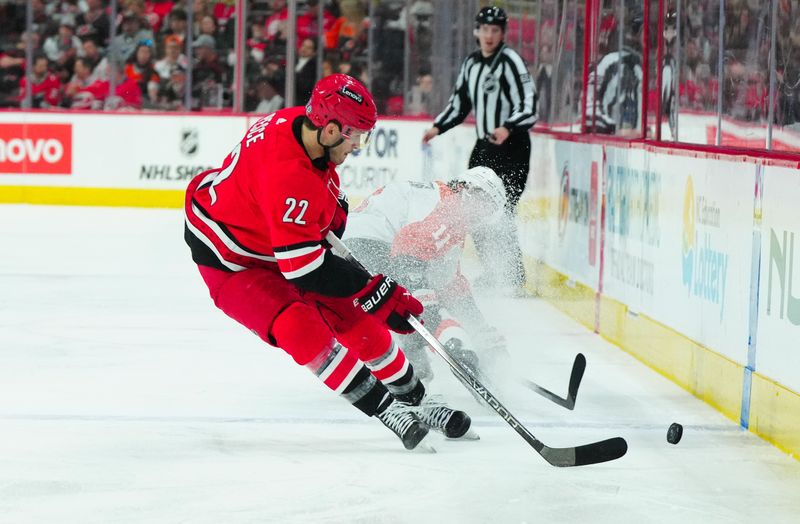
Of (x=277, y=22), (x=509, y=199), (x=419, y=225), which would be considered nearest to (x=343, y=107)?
(x=419, y=225)

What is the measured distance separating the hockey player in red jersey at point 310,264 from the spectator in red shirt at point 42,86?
8787 millimetres

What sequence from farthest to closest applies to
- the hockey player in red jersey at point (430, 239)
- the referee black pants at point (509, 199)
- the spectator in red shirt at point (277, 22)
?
1. the spectator in red shirt at point (277, 22)
2. the referee black pants at point (509, 199)
3. the hockey player in red jersey at point (430, 239)

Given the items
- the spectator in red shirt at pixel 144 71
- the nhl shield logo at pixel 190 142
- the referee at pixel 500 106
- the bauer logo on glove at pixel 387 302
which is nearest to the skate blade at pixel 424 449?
the bauer logo on glove at pixel 387 302

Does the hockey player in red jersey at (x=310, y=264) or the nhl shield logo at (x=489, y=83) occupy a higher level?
the nhl shield logo at (x=489, y=83)

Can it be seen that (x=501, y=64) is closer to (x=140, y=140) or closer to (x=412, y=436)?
(x=412, y=436)

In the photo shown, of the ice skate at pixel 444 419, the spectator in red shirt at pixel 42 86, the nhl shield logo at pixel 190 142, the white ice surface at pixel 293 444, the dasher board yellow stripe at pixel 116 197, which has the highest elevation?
the spectator in red shirt at pixel 42 86

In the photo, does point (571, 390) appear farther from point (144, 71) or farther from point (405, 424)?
point (144, 71)

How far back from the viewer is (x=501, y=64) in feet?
23.7

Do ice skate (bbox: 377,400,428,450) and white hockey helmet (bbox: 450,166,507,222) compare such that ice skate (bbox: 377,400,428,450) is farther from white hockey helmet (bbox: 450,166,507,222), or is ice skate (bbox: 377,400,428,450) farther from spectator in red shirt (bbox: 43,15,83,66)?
spectator in red shirt (bbox: 43,15,83,66)

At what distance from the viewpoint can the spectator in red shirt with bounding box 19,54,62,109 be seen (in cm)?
1223

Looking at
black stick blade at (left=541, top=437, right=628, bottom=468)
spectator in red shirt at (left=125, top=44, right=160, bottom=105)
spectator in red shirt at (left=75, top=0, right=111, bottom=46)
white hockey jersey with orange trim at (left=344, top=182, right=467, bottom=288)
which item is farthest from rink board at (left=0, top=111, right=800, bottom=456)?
spectator in red shirt at (left=75, top=0, right=111, bottom=46)

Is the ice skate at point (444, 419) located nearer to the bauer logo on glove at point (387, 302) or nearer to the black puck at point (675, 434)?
the bauer logo on glove at point (387, 302)

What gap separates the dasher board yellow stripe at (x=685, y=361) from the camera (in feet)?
12.4

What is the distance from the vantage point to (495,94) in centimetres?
729
